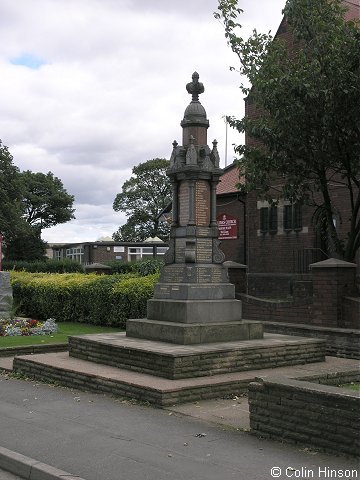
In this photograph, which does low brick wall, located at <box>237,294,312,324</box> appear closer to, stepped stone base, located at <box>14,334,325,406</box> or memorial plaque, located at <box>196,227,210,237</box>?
stepped stone base, located at <box>14,334,325,406</box>

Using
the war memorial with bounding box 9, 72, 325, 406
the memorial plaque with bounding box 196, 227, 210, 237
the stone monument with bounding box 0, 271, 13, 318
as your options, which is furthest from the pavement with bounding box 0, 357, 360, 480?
the stone monument with bounding box 0, 271, 13, 318

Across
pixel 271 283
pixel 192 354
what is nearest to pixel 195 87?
pixel 192 354

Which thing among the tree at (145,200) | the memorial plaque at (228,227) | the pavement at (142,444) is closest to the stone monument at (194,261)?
the pavement at (142,444)

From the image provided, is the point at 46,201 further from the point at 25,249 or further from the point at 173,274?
the point at 173,274

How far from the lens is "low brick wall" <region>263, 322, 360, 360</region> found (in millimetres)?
12547

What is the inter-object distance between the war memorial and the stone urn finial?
0.02 metres

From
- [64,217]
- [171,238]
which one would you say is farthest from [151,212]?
[171,238]

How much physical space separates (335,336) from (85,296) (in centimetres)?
990

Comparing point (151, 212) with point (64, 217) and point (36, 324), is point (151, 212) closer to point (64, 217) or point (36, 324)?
point (64, 217)

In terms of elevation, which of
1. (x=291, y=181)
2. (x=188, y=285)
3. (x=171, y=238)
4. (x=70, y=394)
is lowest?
(x=70, y=394)

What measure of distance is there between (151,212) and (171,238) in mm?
65346

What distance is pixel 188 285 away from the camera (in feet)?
38.0

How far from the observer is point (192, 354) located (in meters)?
9.45

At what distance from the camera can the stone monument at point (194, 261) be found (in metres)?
11.4
